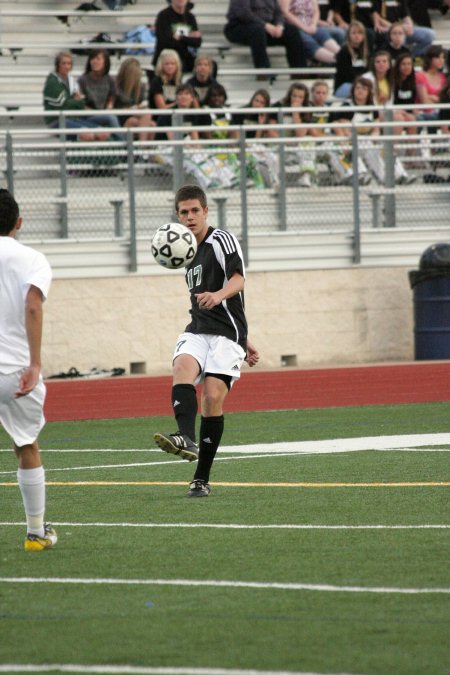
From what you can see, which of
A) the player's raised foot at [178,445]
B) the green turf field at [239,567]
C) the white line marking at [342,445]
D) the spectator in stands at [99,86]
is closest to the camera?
the green turf field at [239,567]

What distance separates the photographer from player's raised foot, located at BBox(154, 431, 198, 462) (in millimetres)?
9391

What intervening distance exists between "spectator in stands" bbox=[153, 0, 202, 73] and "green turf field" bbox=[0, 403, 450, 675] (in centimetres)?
1155

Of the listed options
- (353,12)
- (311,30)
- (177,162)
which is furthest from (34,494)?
(353,12)

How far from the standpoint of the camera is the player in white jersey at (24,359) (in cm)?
749

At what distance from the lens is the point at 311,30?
82.0 feet

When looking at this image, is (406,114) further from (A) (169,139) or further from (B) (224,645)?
(B) (224,645)

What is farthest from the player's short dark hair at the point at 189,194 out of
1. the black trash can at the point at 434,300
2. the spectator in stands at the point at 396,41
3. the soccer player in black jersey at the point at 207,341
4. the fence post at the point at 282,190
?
the spectator in stands at the point at 396,41

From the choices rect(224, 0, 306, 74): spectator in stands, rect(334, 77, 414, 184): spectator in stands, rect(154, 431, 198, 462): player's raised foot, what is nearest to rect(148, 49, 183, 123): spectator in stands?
rect(334, 77, 414, 184): spectator in stands

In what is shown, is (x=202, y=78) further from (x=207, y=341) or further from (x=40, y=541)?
(x=40, y=541)

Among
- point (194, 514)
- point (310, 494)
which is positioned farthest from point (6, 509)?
point (310, 494)

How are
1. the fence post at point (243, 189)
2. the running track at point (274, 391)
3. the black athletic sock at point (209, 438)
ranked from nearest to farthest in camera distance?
the black athletic sock at point (209, 438)
the running track at point (274, 391)
the fence post at point (243, 189)

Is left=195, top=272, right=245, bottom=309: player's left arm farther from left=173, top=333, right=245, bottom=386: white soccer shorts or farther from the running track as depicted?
the running track

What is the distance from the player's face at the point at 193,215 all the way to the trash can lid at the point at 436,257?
437 inches

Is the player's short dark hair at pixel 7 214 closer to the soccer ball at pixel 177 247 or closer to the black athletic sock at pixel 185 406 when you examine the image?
the soccer ball at pixel 177 247
